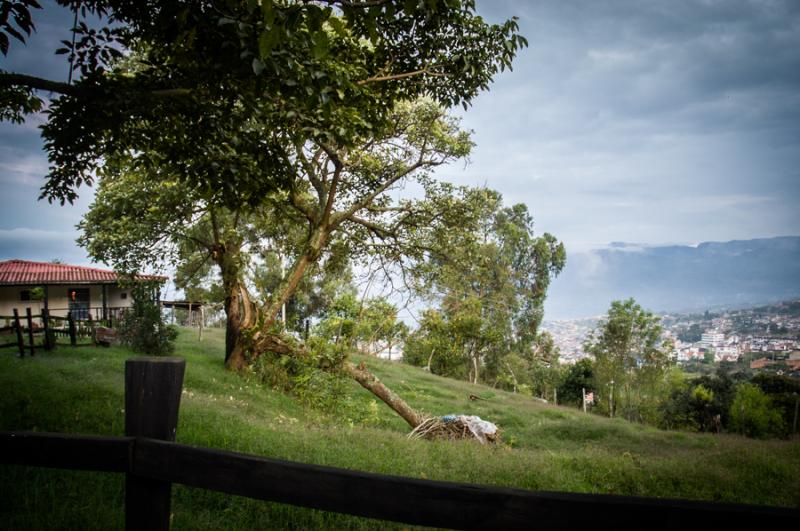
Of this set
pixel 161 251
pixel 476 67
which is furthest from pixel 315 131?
pixel 161 251

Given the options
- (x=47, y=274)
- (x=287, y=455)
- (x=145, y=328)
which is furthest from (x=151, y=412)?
(x=47, y=274)

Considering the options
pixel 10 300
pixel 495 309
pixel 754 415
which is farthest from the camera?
pixel 495 309

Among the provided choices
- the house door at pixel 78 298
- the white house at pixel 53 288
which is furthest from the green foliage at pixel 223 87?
the house door at pixel 78 298

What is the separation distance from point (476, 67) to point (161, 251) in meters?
13.5

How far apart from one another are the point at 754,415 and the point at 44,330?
108 ft

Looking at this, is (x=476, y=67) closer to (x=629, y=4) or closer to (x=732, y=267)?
(x=629, y=4)

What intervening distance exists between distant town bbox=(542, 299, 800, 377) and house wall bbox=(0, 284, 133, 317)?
3699cm

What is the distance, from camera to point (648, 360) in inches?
1476

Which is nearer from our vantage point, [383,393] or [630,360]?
[383,393]

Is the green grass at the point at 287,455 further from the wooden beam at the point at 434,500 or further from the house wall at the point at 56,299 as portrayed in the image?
the house wall at the point at 56,299

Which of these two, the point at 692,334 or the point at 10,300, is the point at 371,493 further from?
the point at 692,334

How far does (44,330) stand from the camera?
1648cm

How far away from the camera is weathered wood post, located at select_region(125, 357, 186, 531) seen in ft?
7.25

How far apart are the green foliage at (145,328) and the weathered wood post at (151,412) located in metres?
18.5
